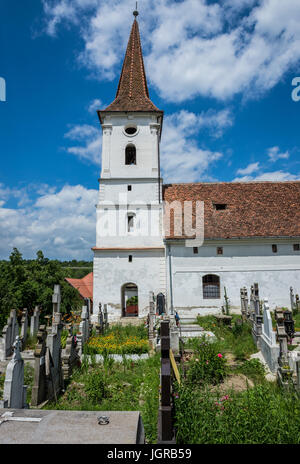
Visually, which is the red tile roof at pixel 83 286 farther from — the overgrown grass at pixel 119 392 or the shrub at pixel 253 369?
the shrub at pixel 253 369

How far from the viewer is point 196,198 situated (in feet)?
67.5

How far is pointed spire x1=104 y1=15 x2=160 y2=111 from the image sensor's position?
814 inches

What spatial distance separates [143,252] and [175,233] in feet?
7.98

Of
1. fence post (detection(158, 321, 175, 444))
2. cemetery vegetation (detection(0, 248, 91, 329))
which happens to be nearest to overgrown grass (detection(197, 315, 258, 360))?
fence post (detection(158, 321, 175, 444))

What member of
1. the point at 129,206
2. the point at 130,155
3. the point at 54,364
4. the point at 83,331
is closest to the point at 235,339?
the point at 83,331

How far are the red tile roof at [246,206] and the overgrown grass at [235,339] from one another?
20.9 ft

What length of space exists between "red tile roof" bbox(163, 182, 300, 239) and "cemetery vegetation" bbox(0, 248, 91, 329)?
10.6 metres

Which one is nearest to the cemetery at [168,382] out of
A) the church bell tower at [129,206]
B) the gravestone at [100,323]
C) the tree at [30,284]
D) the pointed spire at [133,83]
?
the gravestone at [100,323]

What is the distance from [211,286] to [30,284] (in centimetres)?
1308

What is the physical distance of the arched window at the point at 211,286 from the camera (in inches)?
718

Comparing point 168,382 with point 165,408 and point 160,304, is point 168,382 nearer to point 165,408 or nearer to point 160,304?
point 165,408
